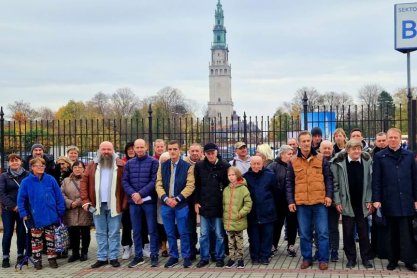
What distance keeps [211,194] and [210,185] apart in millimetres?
137

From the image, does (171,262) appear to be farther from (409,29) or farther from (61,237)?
(409,29)

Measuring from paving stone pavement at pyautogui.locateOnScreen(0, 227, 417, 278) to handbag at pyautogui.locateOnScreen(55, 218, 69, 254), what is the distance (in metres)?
0.29

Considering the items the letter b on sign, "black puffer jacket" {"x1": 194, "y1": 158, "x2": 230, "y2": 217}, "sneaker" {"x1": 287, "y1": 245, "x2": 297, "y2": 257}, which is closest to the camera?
"black puffer jacket" {"x1": 194, "y1": 158, "x2": 230, "y2": 217}

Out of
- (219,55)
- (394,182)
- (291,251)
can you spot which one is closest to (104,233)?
(291,251)

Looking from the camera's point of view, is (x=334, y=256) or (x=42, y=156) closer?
(x=334, y=256)

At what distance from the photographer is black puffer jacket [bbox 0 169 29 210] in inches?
351

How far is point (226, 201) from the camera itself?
8359mm

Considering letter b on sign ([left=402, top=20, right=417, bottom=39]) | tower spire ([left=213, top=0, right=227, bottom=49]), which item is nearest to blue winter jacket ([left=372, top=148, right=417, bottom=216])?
letter b on sign ([left=402, top=20, right=417, bottom=39])

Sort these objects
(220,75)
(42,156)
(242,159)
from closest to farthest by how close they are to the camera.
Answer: (242,159), (42,156), (220,75)

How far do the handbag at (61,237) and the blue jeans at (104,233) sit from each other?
590 millimetres

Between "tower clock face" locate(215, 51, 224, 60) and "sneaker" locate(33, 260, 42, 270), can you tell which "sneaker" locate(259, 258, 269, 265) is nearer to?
"sneaker" locate(33, 260, 42, 270)

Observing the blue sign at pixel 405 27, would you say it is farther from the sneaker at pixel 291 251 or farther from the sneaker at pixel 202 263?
the sneaker at pixel 202 263

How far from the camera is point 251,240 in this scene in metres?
8.66

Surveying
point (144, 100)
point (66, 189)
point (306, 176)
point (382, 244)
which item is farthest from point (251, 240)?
point (144, 100)
